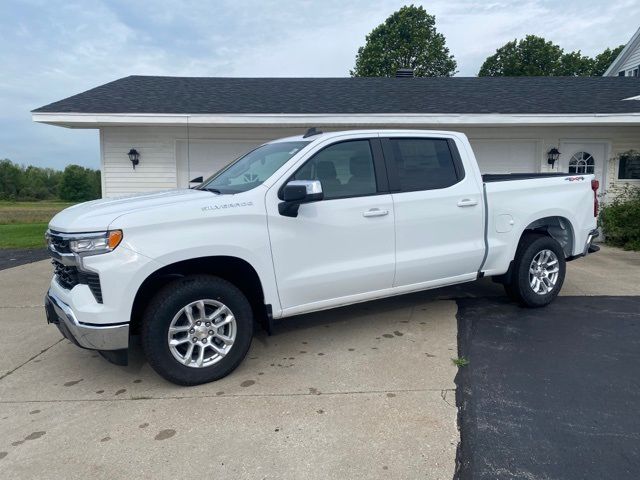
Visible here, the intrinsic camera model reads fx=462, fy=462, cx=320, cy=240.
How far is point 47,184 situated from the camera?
86.3m

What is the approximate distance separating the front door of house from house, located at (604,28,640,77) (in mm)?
Result: 10902

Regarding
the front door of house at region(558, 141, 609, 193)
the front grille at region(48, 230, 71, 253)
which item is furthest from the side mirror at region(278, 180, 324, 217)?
the front door of house at region(558, 141, 609, 193)

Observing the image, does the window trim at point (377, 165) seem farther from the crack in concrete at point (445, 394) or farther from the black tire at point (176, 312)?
the crack in concrete at point (445, 394)

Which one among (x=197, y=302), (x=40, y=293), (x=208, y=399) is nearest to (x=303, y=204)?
(x=197, y=302)

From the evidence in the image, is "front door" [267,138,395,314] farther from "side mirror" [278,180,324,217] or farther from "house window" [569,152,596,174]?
"house window" [569,152,596,174]

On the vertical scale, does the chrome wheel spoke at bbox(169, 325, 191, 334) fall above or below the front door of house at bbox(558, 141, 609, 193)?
below

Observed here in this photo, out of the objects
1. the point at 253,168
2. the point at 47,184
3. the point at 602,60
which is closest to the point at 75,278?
the point at 253,168

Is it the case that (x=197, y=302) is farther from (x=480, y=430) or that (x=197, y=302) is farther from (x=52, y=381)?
(x=480, y=430)

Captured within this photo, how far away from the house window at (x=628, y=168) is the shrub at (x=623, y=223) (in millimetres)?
567

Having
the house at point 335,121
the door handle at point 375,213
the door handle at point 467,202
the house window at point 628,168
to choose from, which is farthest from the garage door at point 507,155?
the door handle at point 375,213

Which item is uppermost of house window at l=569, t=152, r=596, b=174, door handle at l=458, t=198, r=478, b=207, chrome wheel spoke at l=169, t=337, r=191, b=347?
house window at l=569, t=152, r=596, b=174

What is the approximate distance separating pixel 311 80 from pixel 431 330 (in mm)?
10650

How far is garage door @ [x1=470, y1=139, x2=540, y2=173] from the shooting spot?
10891 mm

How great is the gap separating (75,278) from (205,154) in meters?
7.77
